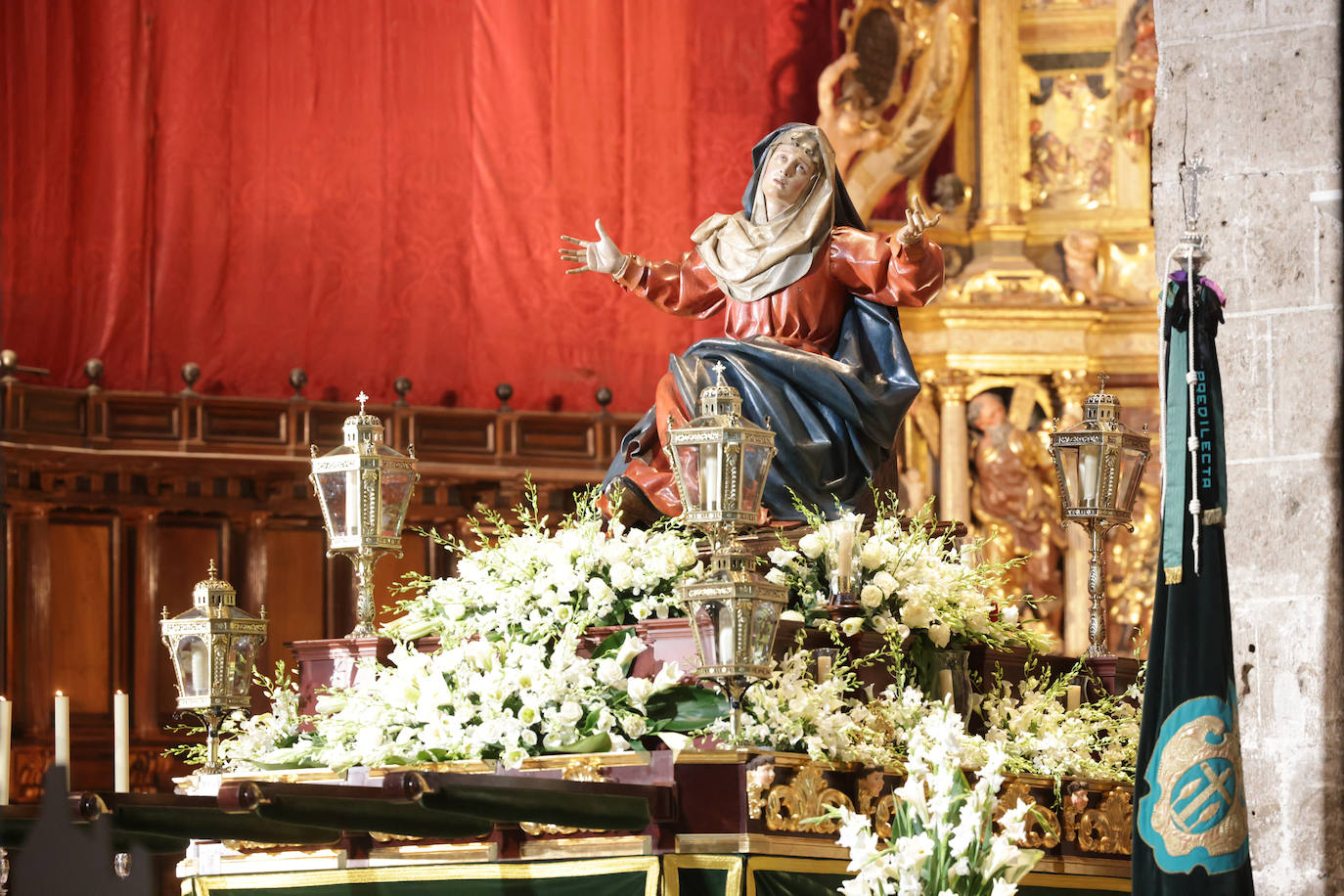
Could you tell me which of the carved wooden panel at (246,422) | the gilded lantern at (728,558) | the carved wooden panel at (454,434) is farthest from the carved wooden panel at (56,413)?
the gilded lantern at (728,558)

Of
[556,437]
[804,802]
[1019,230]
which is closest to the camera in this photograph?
[804,802]

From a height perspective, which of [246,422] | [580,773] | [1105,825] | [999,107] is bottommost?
[1105,825]

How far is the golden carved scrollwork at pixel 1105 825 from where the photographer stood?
21.6ft

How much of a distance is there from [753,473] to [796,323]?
1759mm

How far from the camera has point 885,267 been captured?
7312mm

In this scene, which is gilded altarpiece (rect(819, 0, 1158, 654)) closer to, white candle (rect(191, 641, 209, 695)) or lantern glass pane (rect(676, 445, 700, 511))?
white candle (rect(191, 641, 209, 695))

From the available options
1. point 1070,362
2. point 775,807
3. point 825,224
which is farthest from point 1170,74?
point 1070,362

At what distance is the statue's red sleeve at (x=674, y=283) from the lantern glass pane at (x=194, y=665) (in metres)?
1.93

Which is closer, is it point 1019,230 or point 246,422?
point 246,422

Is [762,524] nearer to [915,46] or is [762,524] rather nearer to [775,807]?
[775,807]

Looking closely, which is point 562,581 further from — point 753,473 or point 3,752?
point 3,752

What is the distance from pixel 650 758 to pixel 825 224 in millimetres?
2329

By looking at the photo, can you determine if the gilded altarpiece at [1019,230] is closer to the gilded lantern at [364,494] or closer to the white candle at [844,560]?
the gilded lantern at [364,494]

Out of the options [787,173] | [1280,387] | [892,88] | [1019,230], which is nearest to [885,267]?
[787,173]
